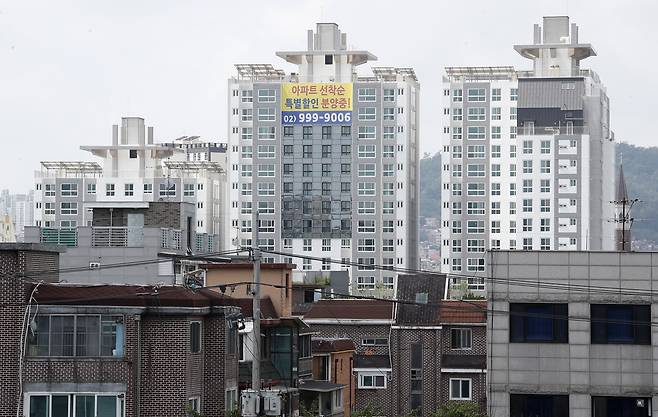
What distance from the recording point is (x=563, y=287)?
178 ft

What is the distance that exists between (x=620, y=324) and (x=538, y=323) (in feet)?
8.39

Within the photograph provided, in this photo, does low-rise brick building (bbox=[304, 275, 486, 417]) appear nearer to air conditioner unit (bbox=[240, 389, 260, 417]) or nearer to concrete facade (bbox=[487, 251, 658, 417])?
concrete facade (bbox=[487, 251, 658, 417])

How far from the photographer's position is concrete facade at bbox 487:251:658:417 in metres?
53.8

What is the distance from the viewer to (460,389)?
97500mm

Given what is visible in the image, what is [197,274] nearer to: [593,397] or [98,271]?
[98,271]

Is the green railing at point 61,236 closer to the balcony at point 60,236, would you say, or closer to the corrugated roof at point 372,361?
the balcony at point 60,236

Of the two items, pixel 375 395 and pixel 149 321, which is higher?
pixel 149 321

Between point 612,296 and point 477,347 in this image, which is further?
point 477,347

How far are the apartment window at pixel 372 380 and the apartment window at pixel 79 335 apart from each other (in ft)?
170

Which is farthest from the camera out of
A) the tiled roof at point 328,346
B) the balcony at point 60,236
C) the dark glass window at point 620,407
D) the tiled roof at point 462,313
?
the tiled roof at point 462,313

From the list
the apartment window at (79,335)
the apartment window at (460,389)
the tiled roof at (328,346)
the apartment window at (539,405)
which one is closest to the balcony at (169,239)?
the tiled roof at (328,346)

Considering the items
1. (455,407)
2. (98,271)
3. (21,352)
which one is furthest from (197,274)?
(21,352)

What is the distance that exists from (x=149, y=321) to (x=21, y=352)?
12.2ft

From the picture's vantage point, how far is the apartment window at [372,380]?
9981cm
